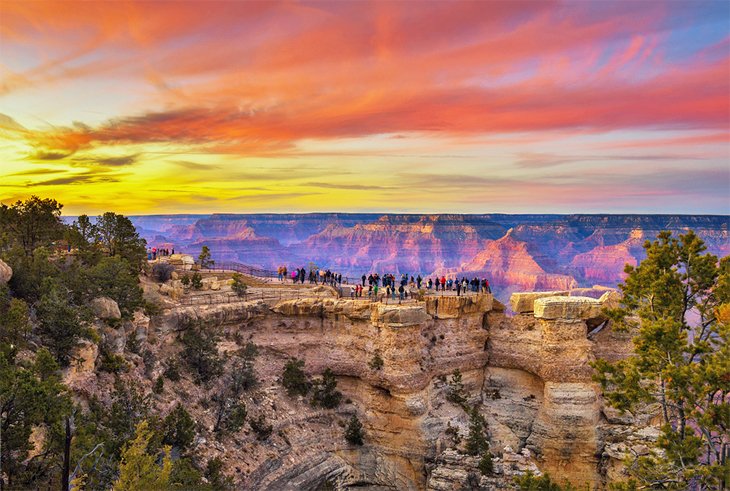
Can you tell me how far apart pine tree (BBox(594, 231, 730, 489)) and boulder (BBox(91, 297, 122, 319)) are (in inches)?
972

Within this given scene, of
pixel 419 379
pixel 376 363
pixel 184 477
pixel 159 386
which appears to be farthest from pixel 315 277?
pixel 184 477

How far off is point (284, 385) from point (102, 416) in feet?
53.5

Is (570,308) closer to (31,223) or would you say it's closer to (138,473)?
(138,473)

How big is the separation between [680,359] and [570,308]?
21714 mm

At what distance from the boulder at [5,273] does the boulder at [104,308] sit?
420 cm

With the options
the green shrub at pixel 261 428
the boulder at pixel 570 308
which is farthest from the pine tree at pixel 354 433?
the boulder at pixel 570 308

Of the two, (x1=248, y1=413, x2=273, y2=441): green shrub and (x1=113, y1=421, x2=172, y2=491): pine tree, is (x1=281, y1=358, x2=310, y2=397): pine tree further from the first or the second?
(x1=113, y1=421, x2=172, y2=491): pine tree

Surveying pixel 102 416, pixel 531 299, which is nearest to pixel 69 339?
pixel 102 416

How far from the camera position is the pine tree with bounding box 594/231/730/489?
737 inches

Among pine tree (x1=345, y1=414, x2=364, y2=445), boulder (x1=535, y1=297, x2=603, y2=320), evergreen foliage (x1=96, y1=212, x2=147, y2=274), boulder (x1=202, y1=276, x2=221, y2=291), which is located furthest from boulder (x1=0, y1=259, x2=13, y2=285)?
boulder (x1=535, y1=297, x2=603, y2=320)

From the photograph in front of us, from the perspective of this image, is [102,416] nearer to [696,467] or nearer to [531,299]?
[696,467]

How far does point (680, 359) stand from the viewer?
20531 millimetres

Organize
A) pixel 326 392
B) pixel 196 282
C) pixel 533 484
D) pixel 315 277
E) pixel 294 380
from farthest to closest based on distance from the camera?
pixel 315 277, pixel 196 282, pixel 326 392, pixel 294 380, pixel 533 484

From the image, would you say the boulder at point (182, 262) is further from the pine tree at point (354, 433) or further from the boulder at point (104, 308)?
the pine tree at point (354, 433)
